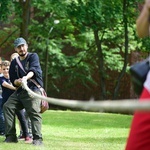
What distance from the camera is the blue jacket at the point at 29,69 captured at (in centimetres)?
1144

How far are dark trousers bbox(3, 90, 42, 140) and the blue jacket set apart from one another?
259mm

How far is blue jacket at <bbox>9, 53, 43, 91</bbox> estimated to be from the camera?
11.4m

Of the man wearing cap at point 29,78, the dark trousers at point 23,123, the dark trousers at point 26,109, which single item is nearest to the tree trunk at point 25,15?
the dark trousers at point 23,123

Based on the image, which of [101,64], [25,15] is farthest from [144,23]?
[101,64]

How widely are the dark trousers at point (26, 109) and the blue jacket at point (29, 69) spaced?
26 centimetres

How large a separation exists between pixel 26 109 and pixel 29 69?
2.45 ft

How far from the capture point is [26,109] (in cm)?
1163

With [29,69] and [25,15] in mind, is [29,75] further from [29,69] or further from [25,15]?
[25,15]

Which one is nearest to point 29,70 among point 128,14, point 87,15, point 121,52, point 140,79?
point 140,79

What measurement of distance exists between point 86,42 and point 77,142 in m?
27.3

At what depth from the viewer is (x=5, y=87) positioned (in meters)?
13.0

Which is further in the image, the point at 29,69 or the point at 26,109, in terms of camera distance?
the point at 26,109

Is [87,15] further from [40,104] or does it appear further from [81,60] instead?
[40,104]

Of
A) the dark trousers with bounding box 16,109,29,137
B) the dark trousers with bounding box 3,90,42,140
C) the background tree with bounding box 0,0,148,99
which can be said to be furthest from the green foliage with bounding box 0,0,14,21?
the dark trousers with bounding box 3,90,42,140
